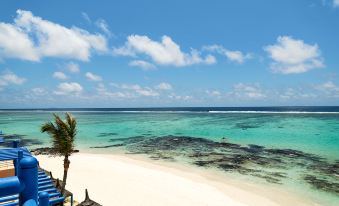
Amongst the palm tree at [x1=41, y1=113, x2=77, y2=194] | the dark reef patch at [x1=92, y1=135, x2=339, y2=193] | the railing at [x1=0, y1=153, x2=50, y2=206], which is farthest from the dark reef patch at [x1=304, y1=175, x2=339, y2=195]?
the railing at [x1=0, y1=153, x2=50, y2=206]

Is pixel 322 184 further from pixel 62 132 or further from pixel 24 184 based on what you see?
pixel 24 184

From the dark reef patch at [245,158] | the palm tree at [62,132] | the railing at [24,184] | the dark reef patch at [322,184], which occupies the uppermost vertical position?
the railing at [24,184]

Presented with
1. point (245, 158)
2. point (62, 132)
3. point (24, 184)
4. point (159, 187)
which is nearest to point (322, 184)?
point (245, 158)

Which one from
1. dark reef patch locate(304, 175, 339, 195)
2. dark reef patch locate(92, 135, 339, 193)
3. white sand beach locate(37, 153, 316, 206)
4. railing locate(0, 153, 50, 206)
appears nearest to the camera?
railing locate(0, 153, 50, 206)

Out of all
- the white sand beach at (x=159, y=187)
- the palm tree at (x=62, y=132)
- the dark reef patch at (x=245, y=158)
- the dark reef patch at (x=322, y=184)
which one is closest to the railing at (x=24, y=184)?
the palm tree at (x=62, y=132)

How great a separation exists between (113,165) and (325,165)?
22.7 m

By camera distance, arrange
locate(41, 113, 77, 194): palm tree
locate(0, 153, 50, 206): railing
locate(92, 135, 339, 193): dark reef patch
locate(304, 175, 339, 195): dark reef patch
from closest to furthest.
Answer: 1. locate(0, 153, 50, 206): railing
2. locate(41, 113, 77, 194): palm tree
3. locate(304, 175, 339, 195): dark reef patch
4. locate(92, 135, 339, 193): dark reef patch

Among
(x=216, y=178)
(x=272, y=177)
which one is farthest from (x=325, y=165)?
(x=216, y=178)

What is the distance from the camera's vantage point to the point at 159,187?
72.9 ft

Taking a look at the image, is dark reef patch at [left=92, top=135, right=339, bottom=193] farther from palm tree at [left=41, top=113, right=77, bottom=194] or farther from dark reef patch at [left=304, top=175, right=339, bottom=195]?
palm tree at [left=41, top=113, right=77, bottom=194]

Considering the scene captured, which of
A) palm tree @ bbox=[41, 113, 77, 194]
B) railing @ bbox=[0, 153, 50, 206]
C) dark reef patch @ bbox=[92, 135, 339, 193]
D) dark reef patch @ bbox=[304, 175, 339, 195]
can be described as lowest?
dark reef patch @ bbox=[304, 175, 339, 195]

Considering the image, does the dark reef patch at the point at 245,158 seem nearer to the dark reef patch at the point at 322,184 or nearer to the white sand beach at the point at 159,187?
the dark reef patch at the point at 322,184

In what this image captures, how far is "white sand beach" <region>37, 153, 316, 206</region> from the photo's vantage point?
19.1 metres

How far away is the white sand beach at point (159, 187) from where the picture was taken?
19.1m
